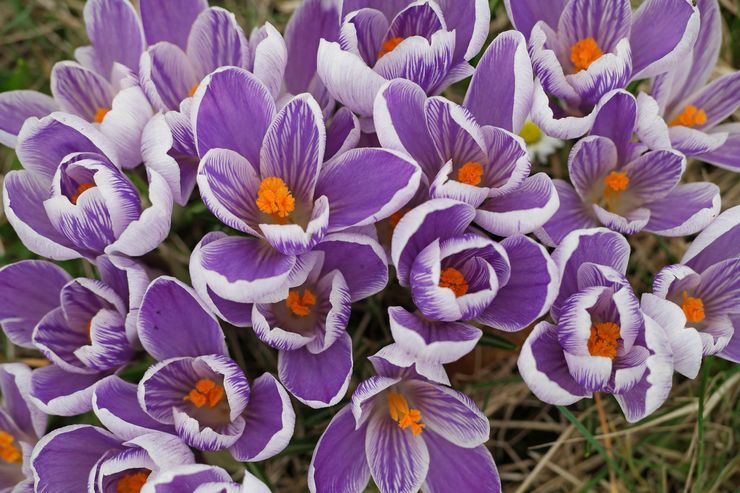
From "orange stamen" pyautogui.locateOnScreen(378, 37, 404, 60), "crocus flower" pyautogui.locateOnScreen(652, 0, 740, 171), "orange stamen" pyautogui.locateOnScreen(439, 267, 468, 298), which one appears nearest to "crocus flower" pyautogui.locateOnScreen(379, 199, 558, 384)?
"orange stamen" pyautogui.locateOnScreen(439, 267, 468, 298)

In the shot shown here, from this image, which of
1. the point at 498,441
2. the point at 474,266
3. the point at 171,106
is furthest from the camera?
the point at 498,441

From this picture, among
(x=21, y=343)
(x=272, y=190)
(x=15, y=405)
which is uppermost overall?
(x=272, y=190)

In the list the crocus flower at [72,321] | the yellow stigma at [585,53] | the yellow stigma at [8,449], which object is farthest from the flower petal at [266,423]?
the yellow stigma at [585,53]

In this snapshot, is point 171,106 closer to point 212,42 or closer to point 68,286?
point 212,42

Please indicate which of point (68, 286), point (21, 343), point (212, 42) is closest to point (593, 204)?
point (212, 42)

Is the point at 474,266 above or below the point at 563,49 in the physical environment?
below

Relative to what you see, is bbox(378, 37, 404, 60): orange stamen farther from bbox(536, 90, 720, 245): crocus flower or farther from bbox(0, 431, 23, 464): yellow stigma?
bbox(0, 431, 23, 464): yellow stigma
